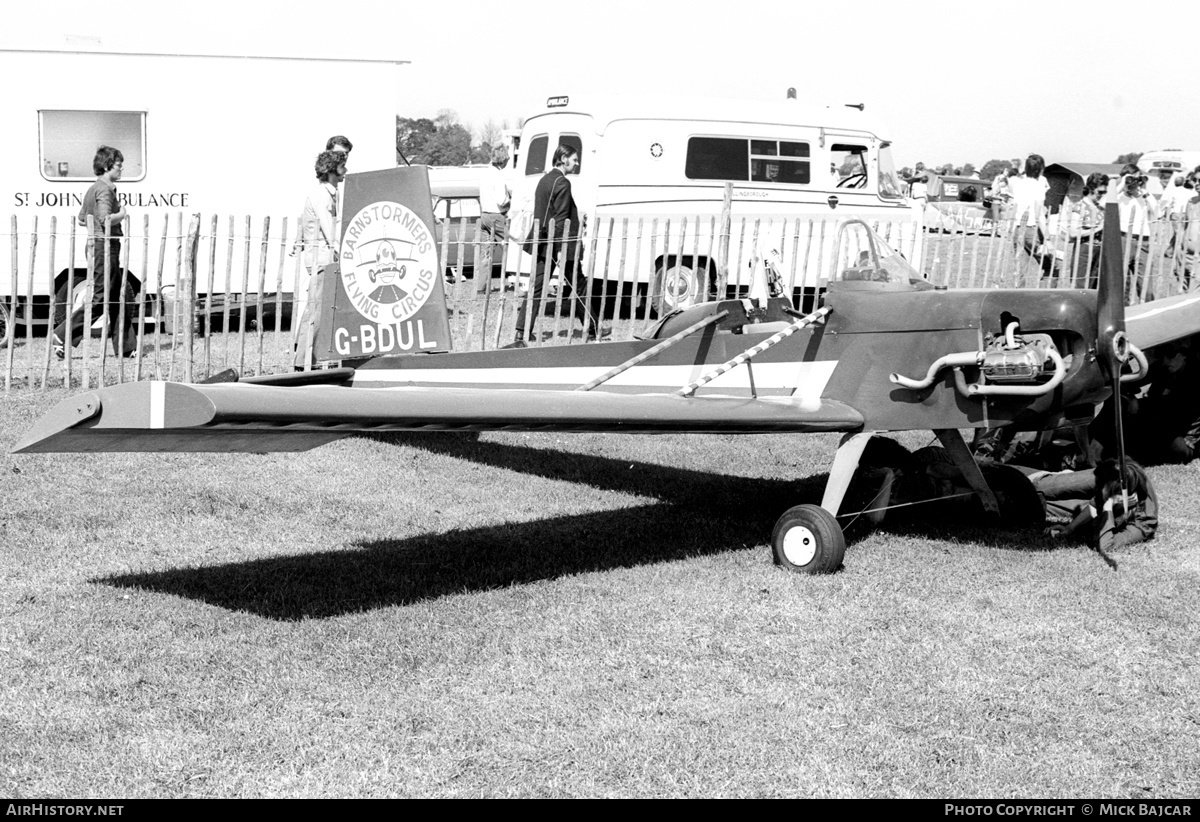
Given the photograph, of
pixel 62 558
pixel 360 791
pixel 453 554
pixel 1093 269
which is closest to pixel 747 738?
pixel 360 791

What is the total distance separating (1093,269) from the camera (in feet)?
50.2

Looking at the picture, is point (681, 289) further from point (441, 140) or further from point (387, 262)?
point (441, 140)

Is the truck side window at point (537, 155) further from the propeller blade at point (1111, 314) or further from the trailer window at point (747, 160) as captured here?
the propeller blade at point (1111, 314)

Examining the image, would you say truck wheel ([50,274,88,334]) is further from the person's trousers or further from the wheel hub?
the wheel hub

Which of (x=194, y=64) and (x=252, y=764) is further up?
(x=194, y=64)

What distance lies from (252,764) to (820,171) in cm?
1285

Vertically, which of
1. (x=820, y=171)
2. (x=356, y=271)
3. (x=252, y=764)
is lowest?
(x=252, y=764)

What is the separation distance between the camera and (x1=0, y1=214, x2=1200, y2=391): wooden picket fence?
37.2 ft

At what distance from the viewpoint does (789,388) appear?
698cm

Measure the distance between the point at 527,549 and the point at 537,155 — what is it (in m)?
10.1

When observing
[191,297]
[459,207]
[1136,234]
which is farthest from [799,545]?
[459,207]

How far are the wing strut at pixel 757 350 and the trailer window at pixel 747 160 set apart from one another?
817 centimetres

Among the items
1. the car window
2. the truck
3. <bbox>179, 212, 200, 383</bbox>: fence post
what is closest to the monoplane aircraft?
<bbox>179, 212, 200, 383</bbox>: fence post
